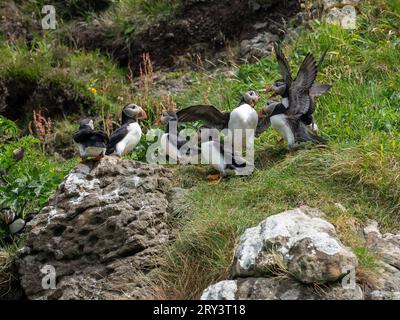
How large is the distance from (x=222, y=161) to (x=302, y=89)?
1024mm

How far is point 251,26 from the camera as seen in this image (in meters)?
11.5

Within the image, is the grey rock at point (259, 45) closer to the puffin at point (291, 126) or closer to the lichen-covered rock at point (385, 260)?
the puffin at point (291, 126)

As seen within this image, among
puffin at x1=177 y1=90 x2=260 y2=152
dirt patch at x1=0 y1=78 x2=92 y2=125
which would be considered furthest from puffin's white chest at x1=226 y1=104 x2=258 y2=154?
dirt patch at x1=0 y1=78 x2=92 y2=125

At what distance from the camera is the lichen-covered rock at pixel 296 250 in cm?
576

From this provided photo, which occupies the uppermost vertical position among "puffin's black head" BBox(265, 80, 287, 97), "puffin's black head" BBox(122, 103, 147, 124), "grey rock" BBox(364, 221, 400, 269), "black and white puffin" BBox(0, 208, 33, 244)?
"puffin's black head" BBox(265, 80, 287, 97)

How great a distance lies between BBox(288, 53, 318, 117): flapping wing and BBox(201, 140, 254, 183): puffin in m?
0.66

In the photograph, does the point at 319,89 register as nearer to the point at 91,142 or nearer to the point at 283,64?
the point at 283,64

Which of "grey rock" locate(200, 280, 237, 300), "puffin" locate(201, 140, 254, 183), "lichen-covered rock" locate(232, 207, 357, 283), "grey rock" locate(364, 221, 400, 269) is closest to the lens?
"lichen-covered rock" locate(232, 207, 357, 283)

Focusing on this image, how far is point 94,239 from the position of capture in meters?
7.02

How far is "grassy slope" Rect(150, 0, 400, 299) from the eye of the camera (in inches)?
265

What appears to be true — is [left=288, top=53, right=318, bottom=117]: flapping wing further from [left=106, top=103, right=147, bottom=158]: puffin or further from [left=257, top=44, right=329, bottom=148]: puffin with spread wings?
[left=106, top=103, right=147, bottom=158]: puffin

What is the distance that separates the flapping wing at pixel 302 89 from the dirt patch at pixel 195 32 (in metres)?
3.35

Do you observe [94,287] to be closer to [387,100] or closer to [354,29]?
[387,100]

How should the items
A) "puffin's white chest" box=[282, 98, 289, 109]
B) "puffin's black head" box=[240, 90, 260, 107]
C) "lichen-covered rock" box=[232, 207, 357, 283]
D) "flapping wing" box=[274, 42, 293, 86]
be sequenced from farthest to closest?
1. "puffin's black head" box=[240, 90, 260, 107]
2. "puffin's white chest" box=[282, 98, 289, 109]
3. "flapping wing" box=[274, 42, 293, 86]
4. "lichen-covered rock" box=[232, 207, 357, 283]
